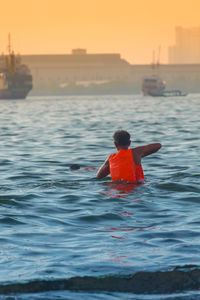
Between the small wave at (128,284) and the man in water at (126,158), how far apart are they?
4.16 metres

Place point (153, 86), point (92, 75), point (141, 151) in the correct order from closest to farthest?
1. point (141, 151)
2. point (153, 86)
3. point (92, 75)

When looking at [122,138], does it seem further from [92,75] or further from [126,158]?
[92,75]

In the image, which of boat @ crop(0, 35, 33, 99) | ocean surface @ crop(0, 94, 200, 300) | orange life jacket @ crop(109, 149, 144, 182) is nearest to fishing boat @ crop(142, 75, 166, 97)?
boat @ crop(0, 35, 33, 99)

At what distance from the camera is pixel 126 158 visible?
938cm

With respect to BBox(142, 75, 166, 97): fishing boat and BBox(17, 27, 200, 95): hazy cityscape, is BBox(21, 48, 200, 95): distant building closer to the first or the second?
BBox(17, 27, 200, 95): hazy cityscape

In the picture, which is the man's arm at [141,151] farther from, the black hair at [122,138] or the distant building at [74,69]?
the distant building at [74,69]

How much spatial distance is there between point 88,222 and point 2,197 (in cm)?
243

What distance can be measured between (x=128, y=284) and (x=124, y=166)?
174 inches

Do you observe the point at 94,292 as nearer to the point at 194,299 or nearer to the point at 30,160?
the point at 194,299

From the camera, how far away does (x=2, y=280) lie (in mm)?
5211

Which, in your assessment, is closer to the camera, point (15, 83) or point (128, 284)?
point (128, 284)

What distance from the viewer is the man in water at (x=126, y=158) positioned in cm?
938

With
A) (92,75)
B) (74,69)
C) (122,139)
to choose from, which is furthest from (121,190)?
(92,75)

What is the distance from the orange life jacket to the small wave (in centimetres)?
415
